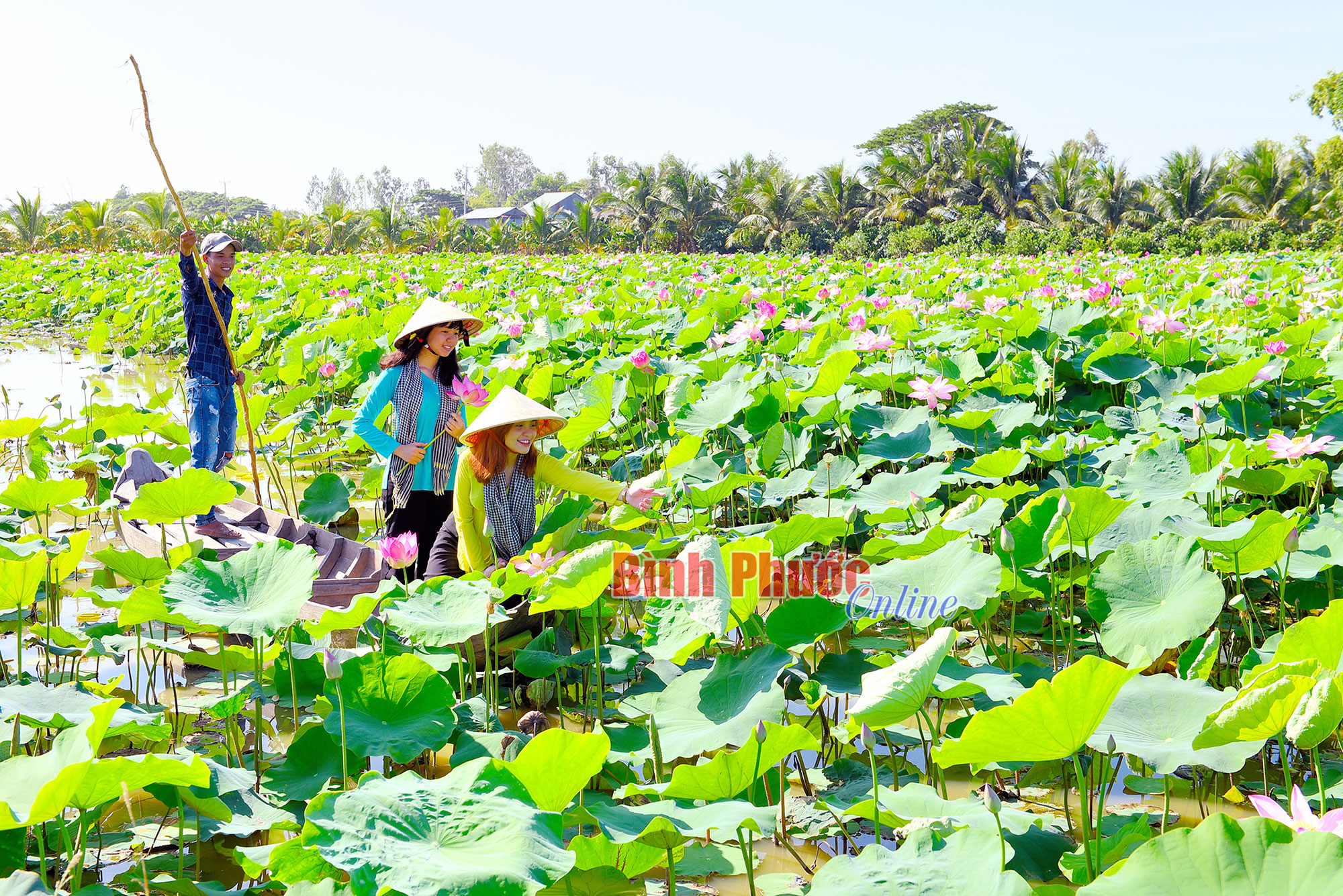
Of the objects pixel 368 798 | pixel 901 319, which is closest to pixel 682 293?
pixel 901 319

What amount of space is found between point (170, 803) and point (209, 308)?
3.14 m

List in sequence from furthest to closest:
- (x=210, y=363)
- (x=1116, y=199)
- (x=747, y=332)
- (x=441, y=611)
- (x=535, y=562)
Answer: (x=1116, y=199)
(x=747, y=332)
(x=210, y=363)
(x=535, y=562)
(x=441, y=611)

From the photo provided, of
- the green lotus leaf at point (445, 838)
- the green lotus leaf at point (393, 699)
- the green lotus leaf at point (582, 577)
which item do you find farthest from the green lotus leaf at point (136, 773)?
the green lotus leaf at point (582, 577)

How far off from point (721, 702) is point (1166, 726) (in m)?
0.73

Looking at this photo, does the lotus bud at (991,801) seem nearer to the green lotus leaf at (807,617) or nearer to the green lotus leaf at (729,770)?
the green lotus leaf at (729,770)

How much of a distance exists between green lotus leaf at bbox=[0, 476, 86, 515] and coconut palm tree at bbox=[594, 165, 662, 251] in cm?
2748

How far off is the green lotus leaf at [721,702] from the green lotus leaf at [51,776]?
2.72 ft

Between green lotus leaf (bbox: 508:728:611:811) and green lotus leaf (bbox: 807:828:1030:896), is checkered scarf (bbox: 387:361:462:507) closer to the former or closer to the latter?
green lotus leaf (bbox: 508:728:611:811)

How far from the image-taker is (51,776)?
1.36m

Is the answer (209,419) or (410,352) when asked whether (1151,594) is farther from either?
(209,419)

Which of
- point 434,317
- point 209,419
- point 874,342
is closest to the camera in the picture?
point 434,317

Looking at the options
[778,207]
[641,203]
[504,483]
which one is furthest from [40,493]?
[641,203]

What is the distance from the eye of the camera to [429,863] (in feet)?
3.50

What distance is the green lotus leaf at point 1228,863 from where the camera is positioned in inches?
37.2
